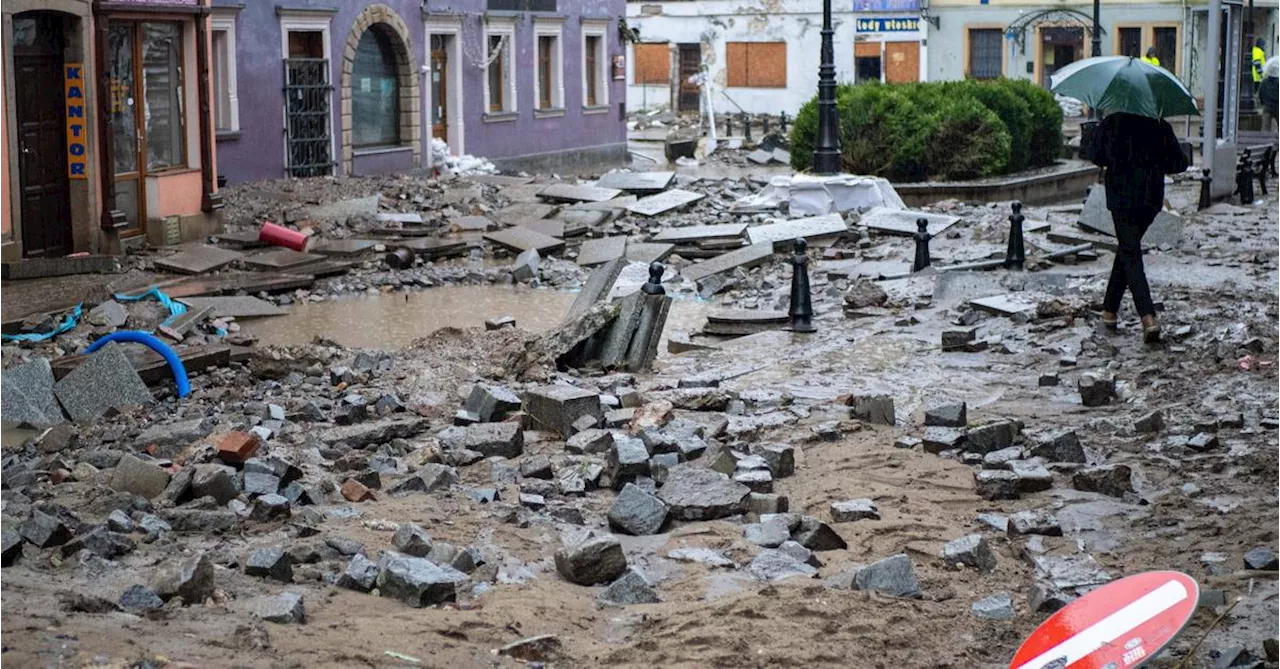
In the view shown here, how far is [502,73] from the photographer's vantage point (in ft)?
102

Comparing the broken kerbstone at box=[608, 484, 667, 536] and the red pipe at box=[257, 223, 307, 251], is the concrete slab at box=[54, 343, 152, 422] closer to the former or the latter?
the broken kerbstone at box=[608, 484, 667, 536]

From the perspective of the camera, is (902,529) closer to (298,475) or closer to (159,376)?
(298,475)

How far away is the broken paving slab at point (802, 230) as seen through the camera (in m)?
17.6

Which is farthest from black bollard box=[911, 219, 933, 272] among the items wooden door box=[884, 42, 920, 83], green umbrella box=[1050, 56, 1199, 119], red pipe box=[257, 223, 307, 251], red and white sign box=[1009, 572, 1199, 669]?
wooden door box=[884, 42, 920, 83]

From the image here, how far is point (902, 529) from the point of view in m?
6.84

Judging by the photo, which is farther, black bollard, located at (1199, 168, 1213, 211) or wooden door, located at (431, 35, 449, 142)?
wooden door, located at (431, 35, 449, 142)

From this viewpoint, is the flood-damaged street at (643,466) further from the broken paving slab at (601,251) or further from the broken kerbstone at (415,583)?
the broken paving slab at (601,251)

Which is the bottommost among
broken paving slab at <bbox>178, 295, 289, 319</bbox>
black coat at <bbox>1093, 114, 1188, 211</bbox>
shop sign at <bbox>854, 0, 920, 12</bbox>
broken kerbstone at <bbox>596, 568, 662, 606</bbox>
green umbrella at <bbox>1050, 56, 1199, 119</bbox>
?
broken kerbstone at <bbox>596, 568, 662, 606</bbox>

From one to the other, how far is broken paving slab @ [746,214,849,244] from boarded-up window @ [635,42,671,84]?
35519 millimetres

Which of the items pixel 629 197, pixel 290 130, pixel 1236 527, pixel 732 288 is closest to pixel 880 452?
pixel 1236 527

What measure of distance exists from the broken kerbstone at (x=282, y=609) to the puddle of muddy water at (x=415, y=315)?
7.09 m

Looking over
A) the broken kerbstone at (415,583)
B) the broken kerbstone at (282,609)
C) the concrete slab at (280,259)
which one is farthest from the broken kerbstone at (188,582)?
the concrete slab at (280,259)

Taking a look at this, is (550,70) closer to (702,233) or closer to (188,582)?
(702,233)

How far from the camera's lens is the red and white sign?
395 centimetres
